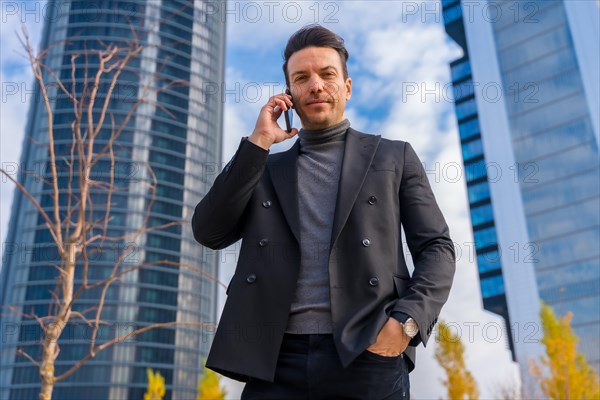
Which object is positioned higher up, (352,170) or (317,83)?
(317,83)

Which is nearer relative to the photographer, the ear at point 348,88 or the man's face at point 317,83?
the man's face at point 317,83

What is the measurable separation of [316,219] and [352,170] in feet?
0.67

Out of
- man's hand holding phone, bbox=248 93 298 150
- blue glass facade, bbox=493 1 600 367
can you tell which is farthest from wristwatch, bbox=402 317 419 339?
blue glass facade, bbox=493 1 600 367

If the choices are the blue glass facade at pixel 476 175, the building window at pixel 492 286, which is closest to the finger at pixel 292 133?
the blue glass facade at pixel 476 175

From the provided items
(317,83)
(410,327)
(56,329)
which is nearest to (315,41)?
(317,83)

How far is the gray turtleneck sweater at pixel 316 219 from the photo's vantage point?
163cm

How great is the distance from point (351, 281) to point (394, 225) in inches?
9.8

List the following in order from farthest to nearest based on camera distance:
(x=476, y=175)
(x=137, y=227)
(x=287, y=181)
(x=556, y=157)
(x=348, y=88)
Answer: (x=137, y=227) → (x=476, y=175) → (x=556, y=157) → (x=348, y=88) → (x=287, y=181)

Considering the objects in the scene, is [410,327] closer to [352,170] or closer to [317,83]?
[352,170]

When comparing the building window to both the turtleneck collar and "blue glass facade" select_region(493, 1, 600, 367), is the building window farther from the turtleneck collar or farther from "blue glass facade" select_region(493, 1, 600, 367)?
the turtleneck collar

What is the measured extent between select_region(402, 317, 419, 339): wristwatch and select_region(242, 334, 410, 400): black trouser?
0.12 metres

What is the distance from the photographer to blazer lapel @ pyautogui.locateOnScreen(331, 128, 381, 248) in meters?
1.73

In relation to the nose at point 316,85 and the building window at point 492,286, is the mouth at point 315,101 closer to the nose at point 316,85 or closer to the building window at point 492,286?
the nose at point 316,85

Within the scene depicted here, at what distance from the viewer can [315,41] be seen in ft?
6.27
